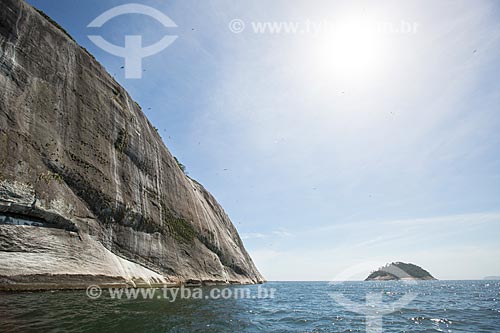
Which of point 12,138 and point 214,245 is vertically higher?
point 12,138

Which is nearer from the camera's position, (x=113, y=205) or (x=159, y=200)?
(x=113, y=205)

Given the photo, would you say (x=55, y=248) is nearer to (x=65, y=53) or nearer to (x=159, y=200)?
(x=159, y=200)

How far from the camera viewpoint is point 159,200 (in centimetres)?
3394

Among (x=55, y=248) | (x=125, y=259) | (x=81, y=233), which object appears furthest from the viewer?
(x=125, y=259)

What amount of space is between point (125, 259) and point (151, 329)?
17236 millimetres

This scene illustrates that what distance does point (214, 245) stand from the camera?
141ft

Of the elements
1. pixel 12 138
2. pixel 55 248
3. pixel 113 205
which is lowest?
pixel 55 248

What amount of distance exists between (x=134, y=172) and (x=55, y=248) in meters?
13.2

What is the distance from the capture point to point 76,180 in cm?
2433

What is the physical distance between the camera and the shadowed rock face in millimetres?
18750

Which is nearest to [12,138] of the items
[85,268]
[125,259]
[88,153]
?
[88,153]

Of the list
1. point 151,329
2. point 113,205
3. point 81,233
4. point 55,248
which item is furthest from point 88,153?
point 151,329

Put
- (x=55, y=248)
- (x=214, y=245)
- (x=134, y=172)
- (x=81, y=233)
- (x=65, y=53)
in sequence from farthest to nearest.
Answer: (x=214, y=245)
(x=134, y=172)
(x=65, y=53)
(x=81, y=233)
(x=55, y=248)

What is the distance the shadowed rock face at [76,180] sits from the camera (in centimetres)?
1875
